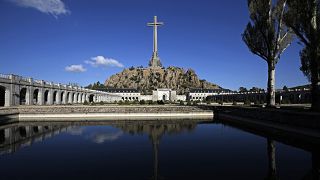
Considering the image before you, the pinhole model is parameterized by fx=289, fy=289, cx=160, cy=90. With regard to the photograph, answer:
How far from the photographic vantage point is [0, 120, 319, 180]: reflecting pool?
13.6m

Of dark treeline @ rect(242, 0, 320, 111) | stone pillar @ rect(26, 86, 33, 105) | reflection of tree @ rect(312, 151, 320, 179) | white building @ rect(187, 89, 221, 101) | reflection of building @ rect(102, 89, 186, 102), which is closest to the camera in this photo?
reflection of tree @ rect(312, 151, 320, 179)

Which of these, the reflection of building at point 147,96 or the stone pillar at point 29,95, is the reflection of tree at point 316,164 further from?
the reflection of building at point 147,96

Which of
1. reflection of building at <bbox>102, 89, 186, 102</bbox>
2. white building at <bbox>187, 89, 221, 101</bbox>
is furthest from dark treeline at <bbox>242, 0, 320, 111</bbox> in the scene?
white building at <bbox>187, 89, 221, 101</bbox>

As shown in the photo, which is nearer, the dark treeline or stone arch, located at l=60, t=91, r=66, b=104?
the dark treeline

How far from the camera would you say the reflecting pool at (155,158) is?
13.6 metres

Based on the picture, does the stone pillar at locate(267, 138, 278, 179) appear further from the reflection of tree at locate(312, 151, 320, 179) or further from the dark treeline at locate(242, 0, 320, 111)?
the dark treeline at locate(242, 0, 320, 111)

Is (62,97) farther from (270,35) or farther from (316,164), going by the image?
(316,164)

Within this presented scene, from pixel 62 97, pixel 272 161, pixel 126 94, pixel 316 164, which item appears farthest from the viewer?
pixel 126 94

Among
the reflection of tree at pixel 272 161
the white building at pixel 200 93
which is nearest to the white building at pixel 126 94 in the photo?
the white building at pixel 200 93

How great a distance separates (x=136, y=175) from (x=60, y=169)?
13.7 ft

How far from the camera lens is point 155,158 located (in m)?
17.3

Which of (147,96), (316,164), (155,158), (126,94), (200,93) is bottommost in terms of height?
(155,158)

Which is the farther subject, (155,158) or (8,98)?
(8,98)

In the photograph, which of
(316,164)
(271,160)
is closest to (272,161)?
(271,160)
